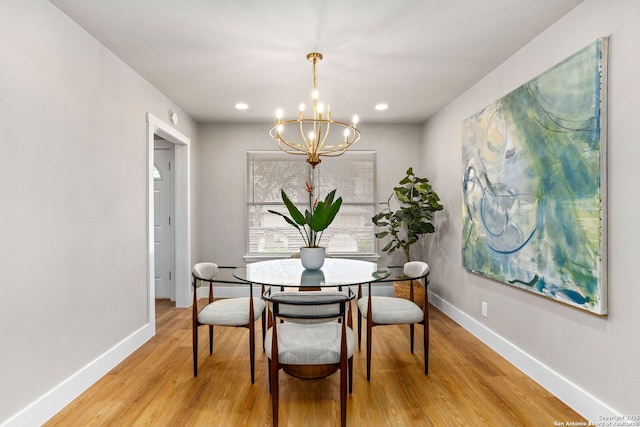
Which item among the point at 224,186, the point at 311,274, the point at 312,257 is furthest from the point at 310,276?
the point at 224,186

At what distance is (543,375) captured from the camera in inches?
95.7

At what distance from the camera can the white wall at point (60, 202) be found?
1844 mm

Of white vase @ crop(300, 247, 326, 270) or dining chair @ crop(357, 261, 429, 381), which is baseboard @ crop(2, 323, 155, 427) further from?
dining chair @ crop(357, 261, 429, 381)

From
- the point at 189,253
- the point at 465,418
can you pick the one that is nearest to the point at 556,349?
the point at 465,418

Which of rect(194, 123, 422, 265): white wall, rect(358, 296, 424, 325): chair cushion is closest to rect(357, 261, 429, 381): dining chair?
rect(358, 296, 424, 325): chair cushion

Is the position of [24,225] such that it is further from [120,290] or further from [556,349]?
[556,349]

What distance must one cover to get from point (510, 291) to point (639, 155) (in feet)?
4.65

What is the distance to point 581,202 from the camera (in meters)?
2.08

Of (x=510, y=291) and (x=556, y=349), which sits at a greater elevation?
(x=510, y=291)

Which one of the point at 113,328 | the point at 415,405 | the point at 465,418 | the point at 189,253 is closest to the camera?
the point at 465,418

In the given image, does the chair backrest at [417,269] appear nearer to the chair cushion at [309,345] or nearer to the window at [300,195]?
the chair cushion at [309,345]

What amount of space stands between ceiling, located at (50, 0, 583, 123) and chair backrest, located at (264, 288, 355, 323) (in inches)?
67.1

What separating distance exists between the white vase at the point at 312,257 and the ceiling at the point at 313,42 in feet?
4.99

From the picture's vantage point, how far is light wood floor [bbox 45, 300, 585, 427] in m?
2.06
